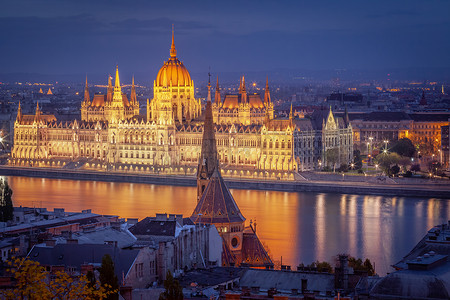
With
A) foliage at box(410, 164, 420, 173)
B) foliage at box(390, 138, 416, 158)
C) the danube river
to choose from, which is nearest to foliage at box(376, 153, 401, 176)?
foliage at box(410, 164, 420, 173)

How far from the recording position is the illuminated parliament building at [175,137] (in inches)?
2682

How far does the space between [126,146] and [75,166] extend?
3.80 m

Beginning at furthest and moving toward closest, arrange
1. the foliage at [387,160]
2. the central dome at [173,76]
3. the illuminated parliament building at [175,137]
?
1. the central dome at [173,76]
2. the illuminated parliament building at [175,137]
3. the foliage at [387,160]

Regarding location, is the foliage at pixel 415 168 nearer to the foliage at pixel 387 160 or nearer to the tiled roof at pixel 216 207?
the foliage at pixel 387 160

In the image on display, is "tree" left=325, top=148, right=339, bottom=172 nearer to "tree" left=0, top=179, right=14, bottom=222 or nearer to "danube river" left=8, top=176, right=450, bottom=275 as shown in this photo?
"danube river" left=8, top=176, right=450, bottom=275

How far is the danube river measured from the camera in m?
36.3

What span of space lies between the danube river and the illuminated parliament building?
23.0 feet

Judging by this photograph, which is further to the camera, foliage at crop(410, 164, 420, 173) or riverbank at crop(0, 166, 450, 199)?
foliage at crop(410, 164, 420, 173)

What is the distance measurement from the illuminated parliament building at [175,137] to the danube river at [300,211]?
7.02 m

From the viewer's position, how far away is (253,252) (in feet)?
94.3

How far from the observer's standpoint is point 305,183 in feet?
200

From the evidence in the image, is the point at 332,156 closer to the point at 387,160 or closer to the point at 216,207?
the point at 387,160

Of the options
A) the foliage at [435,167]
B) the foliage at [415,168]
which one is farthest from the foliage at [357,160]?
the foliage at [435,167]

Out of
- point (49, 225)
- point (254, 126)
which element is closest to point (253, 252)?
point (49, 225)
